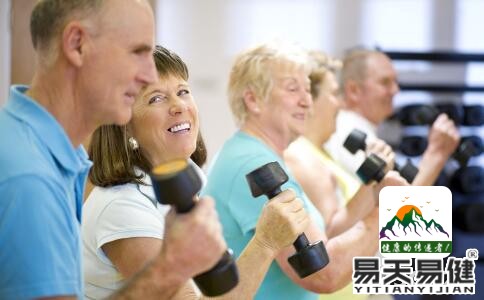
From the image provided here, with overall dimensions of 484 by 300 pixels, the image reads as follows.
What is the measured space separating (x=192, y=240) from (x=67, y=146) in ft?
0.70

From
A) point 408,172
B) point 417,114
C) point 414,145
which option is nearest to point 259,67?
point 408,172

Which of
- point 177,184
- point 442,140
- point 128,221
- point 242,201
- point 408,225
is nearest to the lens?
point 177,184

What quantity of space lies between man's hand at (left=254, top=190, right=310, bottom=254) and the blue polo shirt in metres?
0.39

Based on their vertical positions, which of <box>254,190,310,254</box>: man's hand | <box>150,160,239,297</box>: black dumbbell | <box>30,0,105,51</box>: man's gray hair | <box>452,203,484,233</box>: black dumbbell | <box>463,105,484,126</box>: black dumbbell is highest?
<box>30,0,105,51</box>: man's gray hair

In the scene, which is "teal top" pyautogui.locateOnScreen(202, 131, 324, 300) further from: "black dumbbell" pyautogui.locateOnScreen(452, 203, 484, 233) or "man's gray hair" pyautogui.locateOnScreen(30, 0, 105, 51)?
"black dumbbell" pyautogui.locateOnScreen(452, 203, 484, 233)

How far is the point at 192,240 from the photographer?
98 centimetres

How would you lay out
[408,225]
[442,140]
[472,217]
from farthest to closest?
[472,217] → [442,140] → [408,225]

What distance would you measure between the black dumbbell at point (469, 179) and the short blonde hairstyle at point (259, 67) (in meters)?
1.84

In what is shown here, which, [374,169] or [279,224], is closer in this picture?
[279,224]

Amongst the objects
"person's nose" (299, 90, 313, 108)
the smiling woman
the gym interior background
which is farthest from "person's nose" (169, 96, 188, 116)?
the gym interior background

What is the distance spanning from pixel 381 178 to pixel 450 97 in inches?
77.8

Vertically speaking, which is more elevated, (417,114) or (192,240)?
(192,240)

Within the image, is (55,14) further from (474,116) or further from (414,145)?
(474,116)

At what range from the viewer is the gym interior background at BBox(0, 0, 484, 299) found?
150 inches
